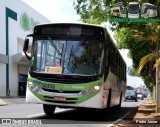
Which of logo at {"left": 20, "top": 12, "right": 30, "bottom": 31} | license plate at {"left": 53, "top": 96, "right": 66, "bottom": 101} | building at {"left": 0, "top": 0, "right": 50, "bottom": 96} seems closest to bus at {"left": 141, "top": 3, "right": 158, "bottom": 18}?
license plate at {"left": 53, "top": 96, "right": 66, "bottom": 101}

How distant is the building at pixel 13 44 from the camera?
48.0 meters

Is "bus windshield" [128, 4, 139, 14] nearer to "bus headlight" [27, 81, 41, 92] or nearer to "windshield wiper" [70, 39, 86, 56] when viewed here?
"windshield wiper" [70, 39, 86, 56]

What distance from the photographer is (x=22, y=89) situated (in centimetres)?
5534

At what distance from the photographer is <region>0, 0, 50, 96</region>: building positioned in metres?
48.0

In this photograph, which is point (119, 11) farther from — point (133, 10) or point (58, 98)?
point (58, 98)

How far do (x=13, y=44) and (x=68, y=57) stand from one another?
37139 millimetres

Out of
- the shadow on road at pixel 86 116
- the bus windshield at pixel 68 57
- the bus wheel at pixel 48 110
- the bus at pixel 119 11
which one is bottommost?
the shadow on road at pixel 86 116

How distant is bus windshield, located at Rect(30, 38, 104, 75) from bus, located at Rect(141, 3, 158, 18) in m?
2.22

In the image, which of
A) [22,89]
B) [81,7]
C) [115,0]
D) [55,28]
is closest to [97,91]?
[55,28]

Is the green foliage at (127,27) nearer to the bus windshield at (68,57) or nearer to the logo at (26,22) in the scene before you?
the bus windshield at (68,57)

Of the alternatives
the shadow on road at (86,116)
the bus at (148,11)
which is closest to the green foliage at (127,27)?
the bus at (148,11)

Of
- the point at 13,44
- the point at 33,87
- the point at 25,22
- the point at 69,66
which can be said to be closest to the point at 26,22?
the point at 25,22

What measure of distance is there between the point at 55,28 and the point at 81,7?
26.3 ft

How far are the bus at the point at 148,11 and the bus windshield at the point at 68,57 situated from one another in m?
2.22
